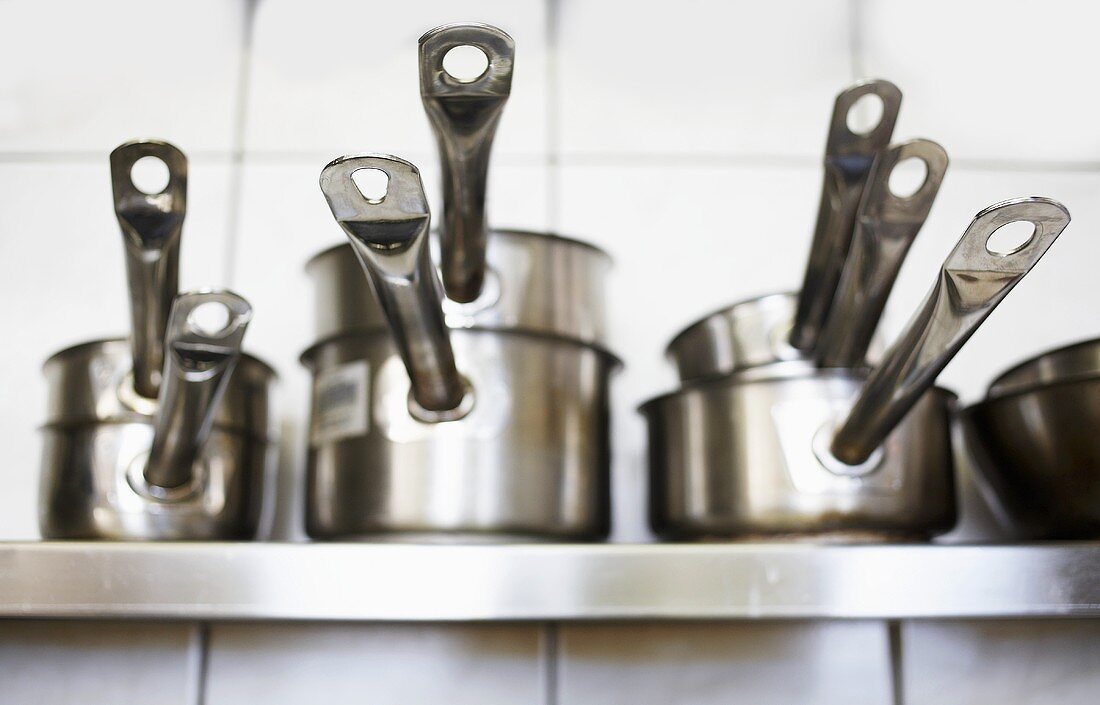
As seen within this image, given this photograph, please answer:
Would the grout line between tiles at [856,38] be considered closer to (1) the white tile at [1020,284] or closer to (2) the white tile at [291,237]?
(1) the white tile at [1020,284]

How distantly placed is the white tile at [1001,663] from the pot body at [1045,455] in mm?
122

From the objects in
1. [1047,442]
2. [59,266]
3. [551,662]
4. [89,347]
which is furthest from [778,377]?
Result: [59,266]

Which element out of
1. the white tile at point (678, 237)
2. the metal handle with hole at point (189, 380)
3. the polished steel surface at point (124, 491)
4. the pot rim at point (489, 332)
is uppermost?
the white tile at point (678, 237)

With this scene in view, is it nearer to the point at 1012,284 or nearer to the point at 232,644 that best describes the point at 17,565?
the point at 232,644

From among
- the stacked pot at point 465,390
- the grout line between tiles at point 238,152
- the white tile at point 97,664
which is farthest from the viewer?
the grout line between tiles at point 238,152

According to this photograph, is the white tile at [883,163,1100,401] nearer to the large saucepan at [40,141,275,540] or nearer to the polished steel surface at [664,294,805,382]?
the polished steel surface at [664,294,805,382]

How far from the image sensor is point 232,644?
22.5 inches

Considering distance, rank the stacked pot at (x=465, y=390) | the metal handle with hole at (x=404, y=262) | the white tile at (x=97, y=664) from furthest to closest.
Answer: the white tile at (x=97, y=664), the stacked pot at (x=465, y=390), the metal handle with hole at (x=404, y=262)

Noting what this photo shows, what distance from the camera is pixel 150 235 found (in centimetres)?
41

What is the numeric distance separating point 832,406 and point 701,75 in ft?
1.13

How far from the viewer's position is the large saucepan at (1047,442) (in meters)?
0.44

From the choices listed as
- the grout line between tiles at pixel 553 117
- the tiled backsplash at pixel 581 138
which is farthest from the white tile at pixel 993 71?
the grout line between tiles at pixel 553 117

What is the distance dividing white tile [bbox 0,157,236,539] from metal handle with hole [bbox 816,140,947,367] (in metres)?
0.41

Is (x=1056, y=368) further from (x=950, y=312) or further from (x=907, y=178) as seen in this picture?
(x=907, y=178)
